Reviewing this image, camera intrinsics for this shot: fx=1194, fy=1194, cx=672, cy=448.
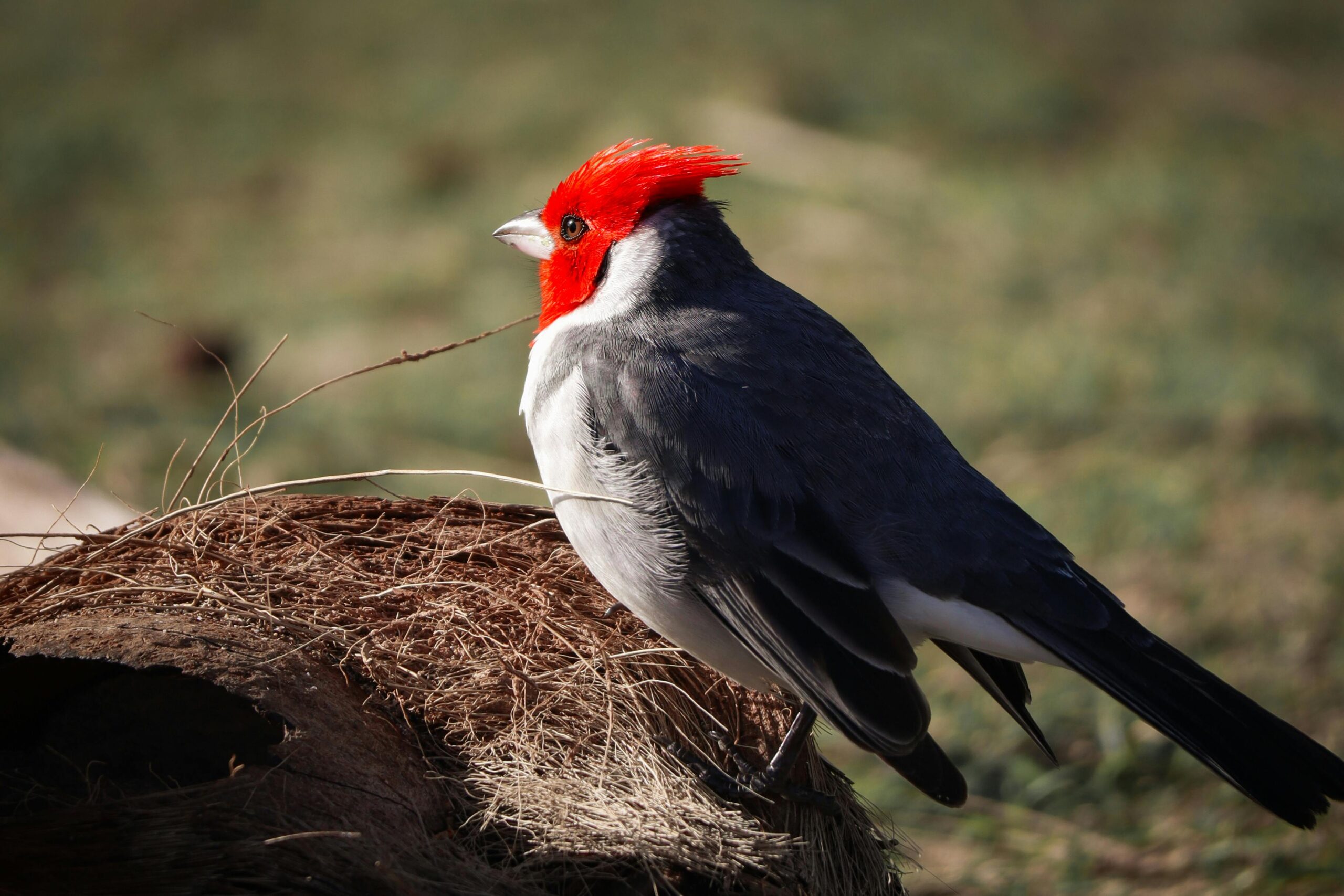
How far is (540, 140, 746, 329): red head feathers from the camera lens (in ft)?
10.7

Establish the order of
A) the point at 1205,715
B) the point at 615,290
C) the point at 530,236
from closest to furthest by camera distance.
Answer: the point at 1205,715 < the point at 615,290 < the point at 530,236

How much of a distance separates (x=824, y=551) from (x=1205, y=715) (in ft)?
2.97

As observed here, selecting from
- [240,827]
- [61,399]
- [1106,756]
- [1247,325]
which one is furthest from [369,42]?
[240,827]

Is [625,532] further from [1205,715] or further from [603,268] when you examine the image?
[1205,715]

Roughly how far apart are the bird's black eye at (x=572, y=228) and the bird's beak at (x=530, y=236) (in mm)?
53

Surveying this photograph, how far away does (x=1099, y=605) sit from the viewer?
9.12 feet

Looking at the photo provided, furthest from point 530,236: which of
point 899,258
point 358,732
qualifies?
point 899,258

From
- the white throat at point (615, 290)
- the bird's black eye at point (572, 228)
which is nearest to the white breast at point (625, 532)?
the white throat at point (615, 290)

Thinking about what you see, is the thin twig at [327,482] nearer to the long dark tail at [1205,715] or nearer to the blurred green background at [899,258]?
the long dark tail at [1205,715]

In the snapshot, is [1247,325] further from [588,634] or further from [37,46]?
[37,46]

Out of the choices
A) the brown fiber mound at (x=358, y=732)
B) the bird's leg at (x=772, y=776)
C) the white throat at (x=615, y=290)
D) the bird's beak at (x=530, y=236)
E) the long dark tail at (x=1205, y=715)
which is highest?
the bird's beak at (x=530, y=236)

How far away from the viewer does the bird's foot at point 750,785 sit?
2648mm

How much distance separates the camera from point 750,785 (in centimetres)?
267

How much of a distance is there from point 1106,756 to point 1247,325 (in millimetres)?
4060
